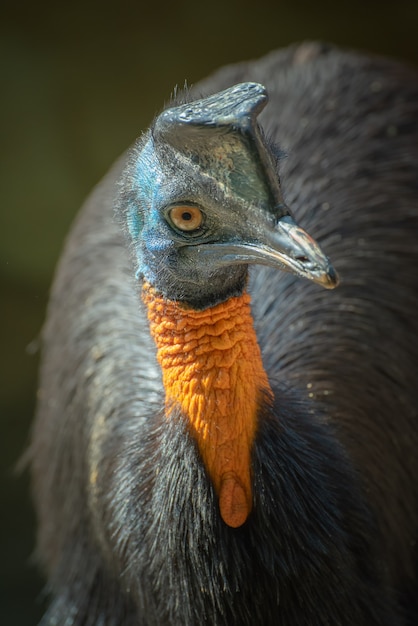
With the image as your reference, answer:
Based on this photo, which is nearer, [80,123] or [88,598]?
[88,598]

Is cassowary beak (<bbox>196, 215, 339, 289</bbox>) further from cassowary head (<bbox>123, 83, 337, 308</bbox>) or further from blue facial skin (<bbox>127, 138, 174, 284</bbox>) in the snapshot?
blue facial skin (<bbox>127, 138, 174, 284</bbox>)

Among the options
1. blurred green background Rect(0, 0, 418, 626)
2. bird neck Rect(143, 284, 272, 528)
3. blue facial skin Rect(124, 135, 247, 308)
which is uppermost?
blurred green background Rect(0, 0, 418, 626)

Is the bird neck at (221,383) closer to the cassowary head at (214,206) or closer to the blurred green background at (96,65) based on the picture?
the cassowary head at (214,206)

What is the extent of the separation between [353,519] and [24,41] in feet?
11.9

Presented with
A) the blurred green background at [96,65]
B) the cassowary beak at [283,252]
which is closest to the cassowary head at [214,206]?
the cassowary beak at [283,252]

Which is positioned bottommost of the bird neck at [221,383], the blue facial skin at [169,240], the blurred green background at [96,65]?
the bird neck at [221,383]

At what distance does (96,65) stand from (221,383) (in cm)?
360

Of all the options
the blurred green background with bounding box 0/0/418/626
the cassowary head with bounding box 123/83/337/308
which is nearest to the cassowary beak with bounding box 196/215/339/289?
the cassowary head with bounding box 123/83/337/308

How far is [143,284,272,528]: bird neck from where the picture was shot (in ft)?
6.36

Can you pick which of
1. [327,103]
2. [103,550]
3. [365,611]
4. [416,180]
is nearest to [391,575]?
[365,611]

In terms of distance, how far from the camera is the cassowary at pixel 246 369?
1.85 m

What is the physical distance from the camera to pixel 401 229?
115 inches

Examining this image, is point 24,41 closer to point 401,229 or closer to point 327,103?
point 327,103

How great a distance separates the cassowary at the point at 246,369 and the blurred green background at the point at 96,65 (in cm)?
172
